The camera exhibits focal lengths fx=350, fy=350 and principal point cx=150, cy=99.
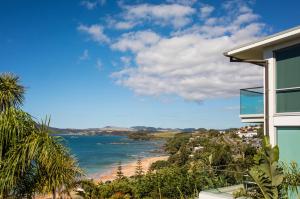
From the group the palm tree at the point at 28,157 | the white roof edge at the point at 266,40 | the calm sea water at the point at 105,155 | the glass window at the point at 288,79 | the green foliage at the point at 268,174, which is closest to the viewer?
the green foliage at the point at 268,174

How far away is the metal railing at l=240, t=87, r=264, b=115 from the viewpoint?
1290 centimetres

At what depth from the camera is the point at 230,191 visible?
1173 centimetres

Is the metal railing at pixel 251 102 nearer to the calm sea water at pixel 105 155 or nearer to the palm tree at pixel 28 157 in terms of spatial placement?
the palm tree at pixel 28 157

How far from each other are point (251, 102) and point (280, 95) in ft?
5.30

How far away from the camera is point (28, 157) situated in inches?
334

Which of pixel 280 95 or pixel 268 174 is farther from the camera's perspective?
pixel 280 95

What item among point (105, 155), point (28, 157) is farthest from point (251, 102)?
point (105, 155)

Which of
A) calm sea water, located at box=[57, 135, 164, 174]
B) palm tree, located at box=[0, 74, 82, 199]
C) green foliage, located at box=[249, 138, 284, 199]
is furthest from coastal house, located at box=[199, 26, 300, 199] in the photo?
calm sea water, located at box=[57, 135, 164, 174]

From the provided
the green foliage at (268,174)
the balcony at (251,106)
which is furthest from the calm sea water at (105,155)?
the green foliage at (268,174)

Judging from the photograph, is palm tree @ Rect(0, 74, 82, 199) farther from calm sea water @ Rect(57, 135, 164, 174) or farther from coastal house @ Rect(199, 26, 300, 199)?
calm sea water @ Rect(57, 135, 164, 174)

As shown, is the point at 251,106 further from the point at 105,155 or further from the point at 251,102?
the point at 105,155

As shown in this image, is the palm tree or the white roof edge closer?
the palm tree

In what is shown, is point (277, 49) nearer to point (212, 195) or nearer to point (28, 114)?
point (212, 195)

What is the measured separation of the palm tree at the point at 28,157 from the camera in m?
8.38
